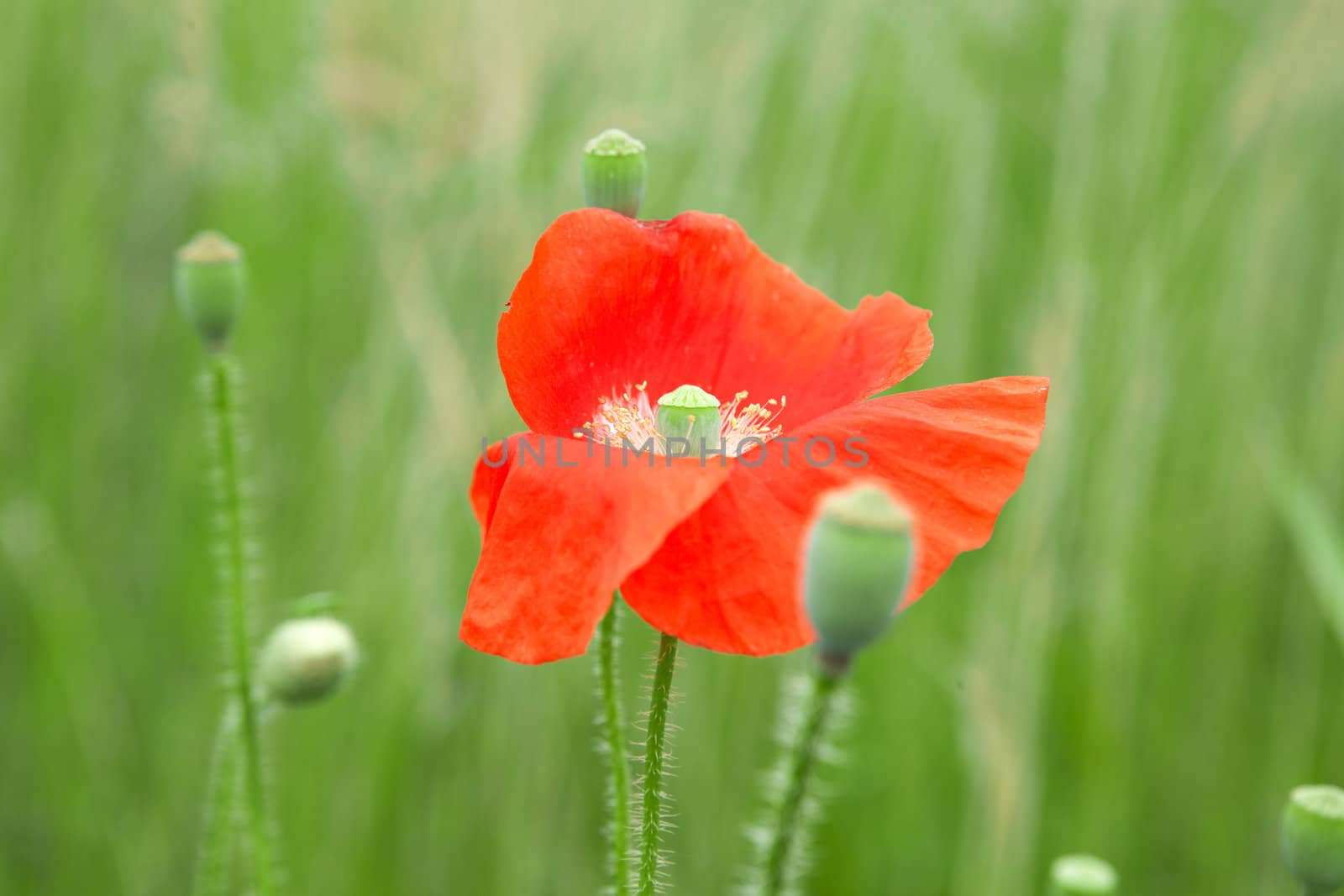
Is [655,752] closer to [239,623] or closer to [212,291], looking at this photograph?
[239,623]

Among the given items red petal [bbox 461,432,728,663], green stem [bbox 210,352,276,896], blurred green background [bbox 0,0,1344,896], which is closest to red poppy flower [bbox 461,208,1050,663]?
red petal [bbox 461,432,728,663]

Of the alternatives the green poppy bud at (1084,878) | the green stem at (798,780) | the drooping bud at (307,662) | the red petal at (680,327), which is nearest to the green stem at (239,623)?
the drooping bud at (307,662)

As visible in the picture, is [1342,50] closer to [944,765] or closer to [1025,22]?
[1025,22]

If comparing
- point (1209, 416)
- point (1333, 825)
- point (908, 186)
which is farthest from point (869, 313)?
point (1209, 416)

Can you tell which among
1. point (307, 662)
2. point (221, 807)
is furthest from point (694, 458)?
point (221, 807)

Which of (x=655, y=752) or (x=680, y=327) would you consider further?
(x=680, y=327)

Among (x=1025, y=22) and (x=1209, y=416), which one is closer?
(x=1209, y=416)
